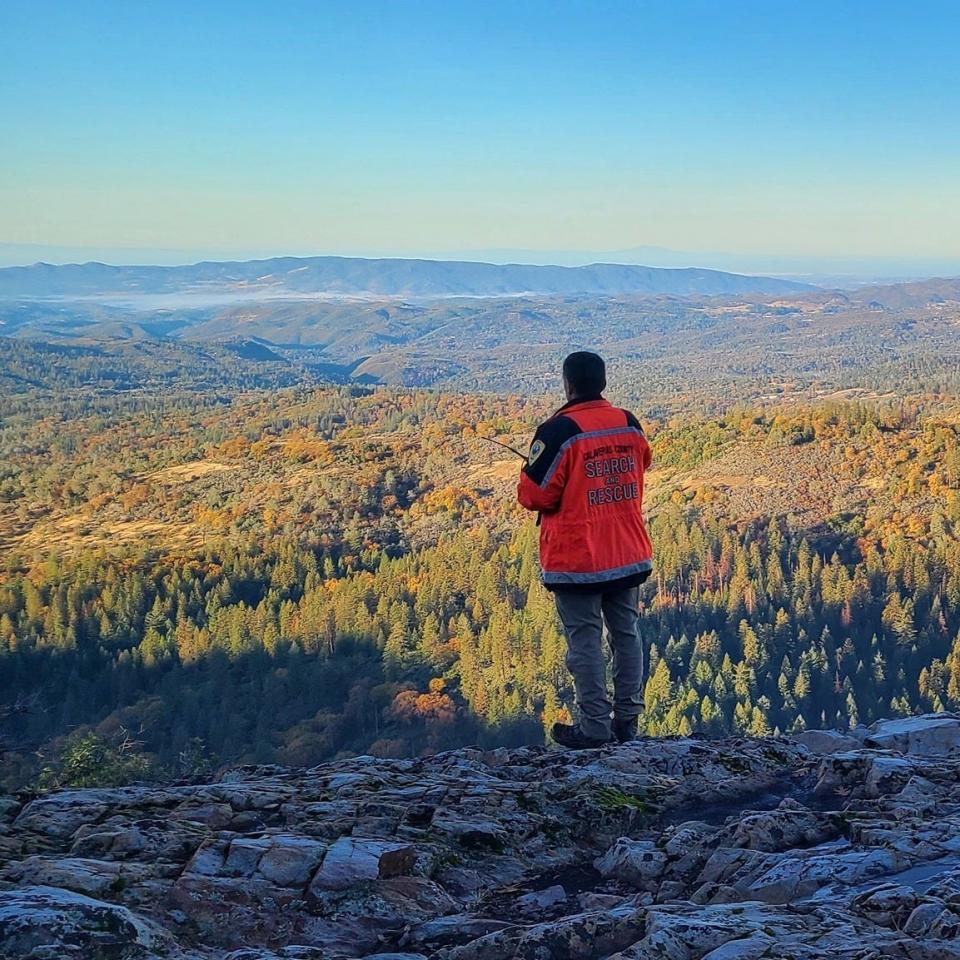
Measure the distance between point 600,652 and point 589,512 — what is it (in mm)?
1055

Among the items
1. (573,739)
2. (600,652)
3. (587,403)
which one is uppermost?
(587,403)

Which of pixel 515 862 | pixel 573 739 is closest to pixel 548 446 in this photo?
pixel 573 739

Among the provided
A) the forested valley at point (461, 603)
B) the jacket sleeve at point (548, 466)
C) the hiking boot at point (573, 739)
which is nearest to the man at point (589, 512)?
the jacket sleeve at point (548, 466)

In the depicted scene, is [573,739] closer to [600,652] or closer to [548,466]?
[600,652]

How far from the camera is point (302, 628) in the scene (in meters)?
49.6

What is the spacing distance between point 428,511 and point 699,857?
72138 millimetres

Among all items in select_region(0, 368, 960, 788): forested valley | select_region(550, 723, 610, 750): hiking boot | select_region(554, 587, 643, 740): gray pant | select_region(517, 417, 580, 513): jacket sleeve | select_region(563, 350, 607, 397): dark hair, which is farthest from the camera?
select_region(0, 368, 960, 788): forested valley

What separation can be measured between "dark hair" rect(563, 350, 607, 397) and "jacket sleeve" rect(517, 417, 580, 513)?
0.93 feet

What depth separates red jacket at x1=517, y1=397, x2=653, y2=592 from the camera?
20.8ft

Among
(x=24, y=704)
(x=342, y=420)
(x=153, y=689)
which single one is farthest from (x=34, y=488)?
(x=24, y=704)

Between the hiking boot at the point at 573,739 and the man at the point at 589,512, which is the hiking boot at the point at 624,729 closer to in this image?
the hiking boot at the point at 573,739

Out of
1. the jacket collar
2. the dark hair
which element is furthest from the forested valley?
the dark hair

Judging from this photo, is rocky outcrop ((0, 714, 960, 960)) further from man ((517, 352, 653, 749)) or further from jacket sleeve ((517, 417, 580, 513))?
jacket sleeve ((517, 417, 580, 513))

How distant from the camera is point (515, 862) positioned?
5.04 metres
